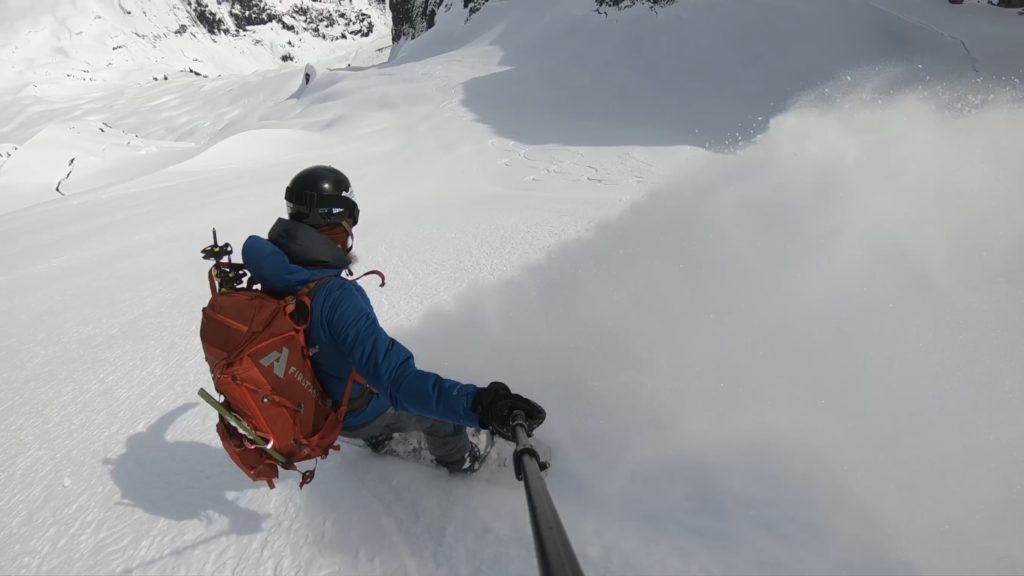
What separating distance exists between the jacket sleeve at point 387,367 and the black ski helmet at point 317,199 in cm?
47

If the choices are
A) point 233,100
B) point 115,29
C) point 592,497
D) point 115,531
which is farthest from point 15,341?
point 115,29

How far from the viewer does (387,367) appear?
73.4 inches

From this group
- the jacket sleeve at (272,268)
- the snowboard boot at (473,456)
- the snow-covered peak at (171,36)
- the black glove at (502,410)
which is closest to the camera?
the black glove at (502,410)

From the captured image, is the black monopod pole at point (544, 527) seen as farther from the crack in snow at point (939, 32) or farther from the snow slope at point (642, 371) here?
the crack in snow at point (939, 32)

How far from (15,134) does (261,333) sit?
234 feet

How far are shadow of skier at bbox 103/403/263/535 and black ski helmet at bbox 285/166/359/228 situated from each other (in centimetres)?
144

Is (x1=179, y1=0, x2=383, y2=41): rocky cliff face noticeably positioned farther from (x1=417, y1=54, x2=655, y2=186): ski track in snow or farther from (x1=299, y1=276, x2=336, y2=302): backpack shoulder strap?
(x1=299, y1=276, x2=336, y2=302): backpack shoulder strap

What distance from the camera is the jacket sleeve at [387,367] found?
185 centimetres

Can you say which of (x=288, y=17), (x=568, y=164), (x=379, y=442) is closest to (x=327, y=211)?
(x=379, y=442)

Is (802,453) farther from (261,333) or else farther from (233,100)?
(233,100)

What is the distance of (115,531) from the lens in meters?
2.42

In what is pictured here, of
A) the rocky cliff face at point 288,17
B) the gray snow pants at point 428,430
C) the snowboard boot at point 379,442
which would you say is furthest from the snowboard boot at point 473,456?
the rocky cliff face at point 288,17

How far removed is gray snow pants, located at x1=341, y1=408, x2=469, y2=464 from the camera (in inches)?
94.2

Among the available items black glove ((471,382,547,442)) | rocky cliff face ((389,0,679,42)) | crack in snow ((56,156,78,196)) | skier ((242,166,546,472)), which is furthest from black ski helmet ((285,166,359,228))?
rocky cliff face ((389,0,679,42))
